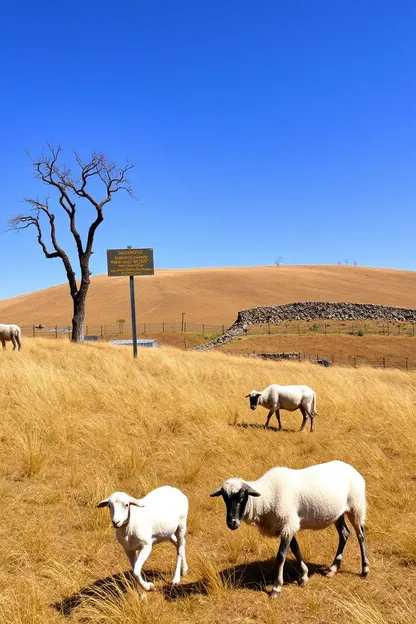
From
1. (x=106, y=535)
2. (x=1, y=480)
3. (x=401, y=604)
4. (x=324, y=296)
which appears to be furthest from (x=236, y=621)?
(x=324, y=296)

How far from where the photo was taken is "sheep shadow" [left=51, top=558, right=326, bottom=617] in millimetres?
3939

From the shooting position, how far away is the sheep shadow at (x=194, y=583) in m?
3.94

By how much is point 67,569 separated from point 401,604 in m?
2.84

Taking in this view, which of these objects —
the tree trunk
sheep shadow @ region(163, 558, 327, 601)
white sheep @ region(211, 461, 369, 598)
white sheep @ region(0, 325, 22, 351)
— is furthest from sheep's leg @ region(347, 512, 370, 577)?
the tree trunk

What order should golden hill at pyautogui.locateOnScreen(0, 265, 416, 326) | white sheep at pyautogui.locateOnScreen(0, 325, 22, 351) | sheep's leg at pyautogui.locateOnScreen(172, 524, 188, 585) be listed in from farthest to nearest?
golden hill at pyautogui.locateOnScreen(0, 265, 416, 326) < white sheep at pyautogui.locateOnScreen(0, 325, 22, 351) < sheep's leg at pyautogui.locateOnScreen(172, 524, 188, 585)

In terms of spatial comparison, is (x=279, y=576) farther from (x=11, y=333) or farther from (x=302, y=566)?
(x=11, y=333)

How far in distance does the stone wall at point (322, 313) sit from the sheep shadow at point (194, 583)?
48379mm

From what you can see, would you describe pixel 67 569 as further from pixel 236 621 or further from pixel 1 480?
pixel 1 480

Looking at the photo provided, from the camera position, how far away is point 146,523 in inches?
159

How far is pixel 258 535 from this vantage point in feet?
17.1

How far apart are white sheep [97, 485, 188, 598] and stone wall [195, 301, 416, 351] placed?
4864 cm

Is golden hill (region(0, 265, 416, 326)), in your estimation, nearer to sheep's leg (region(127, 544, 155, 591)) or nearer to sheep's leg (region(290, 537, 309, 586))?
sheep's leg (region(290, 537, 309, 586))

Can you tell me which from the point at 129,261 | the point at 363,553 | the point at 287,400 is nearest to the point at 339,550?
the point at 363,553

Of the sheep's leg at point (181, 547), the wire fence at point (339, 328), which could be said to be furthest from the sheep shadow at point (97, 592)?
the wire fence at point (339, 328)
